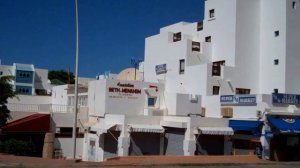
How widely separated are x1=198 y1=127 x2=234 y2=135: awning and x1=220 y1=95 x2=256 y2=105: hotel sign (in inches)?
124

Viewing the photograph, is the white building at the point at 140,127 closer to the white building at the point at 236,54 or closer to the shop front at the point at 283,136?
the shop front at the point at 283,136

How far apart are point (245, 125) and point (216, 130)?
2.08 meters

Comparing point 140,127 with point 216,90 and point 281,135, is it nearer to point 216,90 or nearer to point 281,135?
point 281,135


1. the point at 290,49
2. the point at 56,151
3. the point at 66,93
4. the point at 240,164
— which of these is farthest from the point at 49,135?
the point at 290,49

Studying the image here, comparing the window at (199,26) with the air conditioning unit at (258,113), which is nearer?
the air conditioning unit at (258,113)

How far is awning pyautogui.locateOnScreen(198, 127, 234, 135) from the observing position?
93.4 ft

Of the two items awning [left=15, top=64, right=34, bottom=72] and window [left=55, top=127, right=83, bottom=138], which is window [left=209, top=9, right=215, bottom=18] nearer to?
window [left=55, top=127, right=83, bottom=138]

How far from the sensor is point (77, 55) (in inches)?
830

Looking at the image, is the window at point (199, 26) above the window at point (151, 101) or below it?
above

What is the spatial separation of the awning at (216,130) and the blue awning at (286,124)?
342cm

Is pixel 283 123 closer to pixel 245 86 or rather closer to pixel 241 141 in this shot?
→ pixel 241 141

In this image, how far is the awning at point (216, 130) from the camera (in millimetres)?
28469

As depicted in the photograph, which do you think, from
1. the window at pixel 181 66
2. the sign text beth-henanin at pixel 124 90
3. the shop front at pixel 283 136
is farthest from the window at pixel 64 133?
the shop front at pixel 283 136

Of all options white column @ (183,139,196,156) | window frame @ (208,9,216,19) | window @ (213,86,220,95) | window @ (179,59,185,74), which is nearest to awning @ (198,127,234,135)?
white column @ (183,139,196,156)
